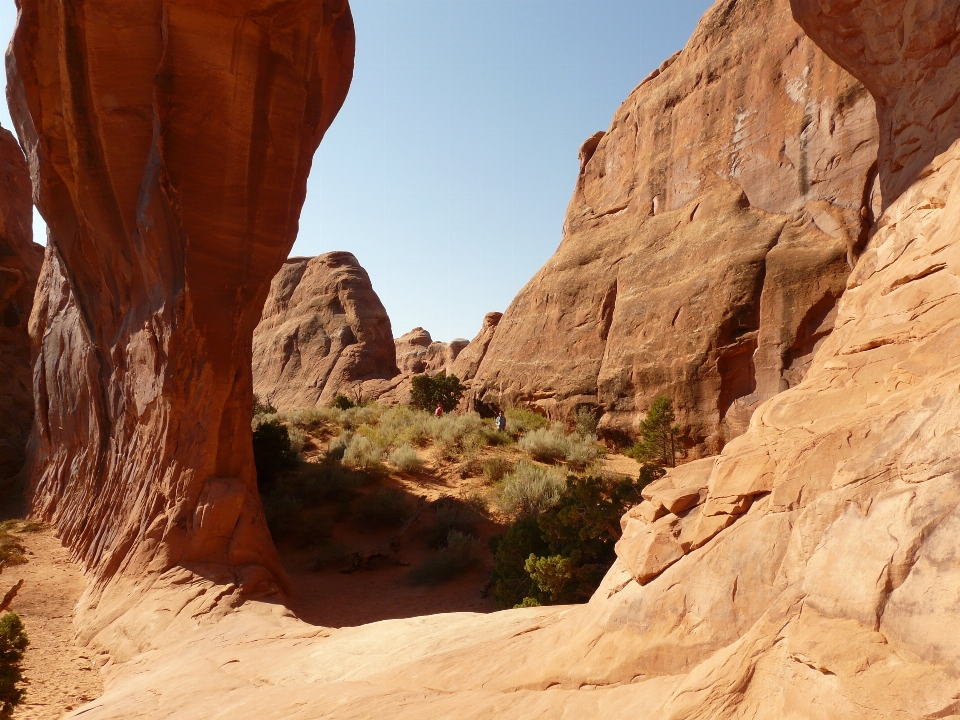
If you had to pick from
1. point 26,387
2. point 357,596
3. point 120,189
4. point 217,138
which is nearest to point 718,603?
point 357,596

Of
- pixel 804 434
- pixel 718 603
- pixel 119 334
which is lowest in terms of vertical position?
pixel 718 603

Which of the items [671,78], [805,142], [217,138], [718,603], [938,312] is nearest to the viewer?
[718,603]

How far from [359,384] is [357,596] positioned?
54.1 feet

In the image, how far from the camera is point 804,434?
10.1 feet

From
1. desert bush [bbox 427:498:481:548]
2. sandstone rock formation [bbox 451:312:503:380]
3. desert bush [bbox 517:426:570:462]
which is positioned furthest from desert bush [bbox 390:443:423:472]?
sandstone rock formation [bbox 451:312:503:380]

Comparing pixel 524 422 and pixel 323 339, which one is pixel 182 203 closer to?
pixel 524 422

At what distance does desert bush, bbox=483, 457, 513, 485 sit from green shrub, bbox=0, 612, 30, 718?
8436 mm

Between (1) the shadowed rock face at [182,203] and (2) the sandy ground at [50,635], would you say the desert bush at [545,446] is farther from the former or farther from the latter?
(2) the sandy ground at [50,635]

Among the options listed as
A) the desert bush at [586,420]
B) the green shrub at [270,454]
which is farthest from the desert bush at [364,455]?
the desert bush at [586,420]

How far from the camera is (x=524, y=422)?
1577cm

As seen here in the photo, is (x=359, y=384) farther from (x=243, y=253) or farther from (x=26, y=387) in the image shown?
(x=243, y=253)

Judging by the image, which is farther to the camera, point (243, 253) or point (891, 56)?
point (243, 253)

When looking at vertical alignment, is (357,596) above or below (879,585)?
below

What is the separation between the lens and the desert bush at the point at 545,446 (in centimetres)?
1362
